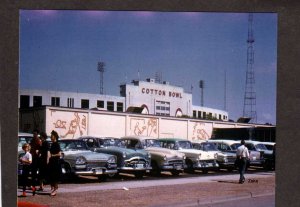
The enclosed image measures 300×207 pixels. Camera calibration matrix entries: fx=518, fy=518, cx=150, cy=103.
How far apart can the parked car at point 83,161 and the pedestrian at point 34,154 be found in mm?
1433

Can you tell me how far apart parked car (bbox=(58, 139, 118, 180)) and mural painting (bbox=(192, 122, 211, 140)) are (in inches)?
102

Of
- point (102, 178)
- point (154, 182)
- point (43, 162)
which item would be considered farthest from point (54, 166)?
point (154, 182)

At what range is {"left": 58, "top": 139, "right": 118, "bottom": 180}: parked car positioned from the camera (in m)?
13.0

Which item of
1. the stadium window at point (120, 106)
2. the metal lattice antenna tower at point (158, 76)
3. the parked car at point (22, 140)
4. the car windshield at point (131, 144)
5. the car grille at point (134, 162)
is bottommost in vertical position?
the car grille at point (134, 162)

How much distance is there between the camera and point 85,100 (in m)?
9.83

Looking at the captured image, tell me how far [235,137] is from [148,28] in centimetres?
419

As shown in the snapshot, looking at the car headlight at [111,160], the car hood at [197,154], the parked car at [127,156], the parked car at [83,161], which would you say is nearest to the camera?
the parked car at [83,161]

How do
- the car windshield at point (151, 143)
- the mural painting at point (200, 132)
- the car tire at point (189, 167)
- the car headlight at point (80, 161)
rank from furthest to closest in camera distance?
the car tire at point (189, 167)
the car windshield at point (151, 143)
the car headlight at point (80, 161)
the mural painting at point (200, 132)

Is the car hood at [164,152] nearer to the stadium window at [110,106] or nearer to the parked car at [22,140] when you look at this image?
the stadium window at [110,106]

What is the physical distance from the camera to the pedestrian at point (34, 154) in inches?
403

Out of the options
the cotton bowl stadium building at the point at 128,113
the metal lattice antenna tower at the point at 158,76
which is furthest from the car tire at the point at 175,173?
the metal lattice antenna tower at the point at 158,76

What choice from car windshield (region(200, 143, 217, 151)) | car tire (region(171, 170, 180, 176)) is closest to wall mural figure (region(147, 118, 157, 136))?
car windshield (region(200, 143, 217, 151))

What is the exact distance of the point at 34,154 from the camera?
429 inches

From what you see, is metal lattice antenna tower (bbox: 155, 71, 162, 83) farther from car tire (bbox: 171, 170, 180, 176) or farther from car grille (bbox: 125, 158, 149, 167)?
car tire (bbox: 171, 170, 180, 176)
